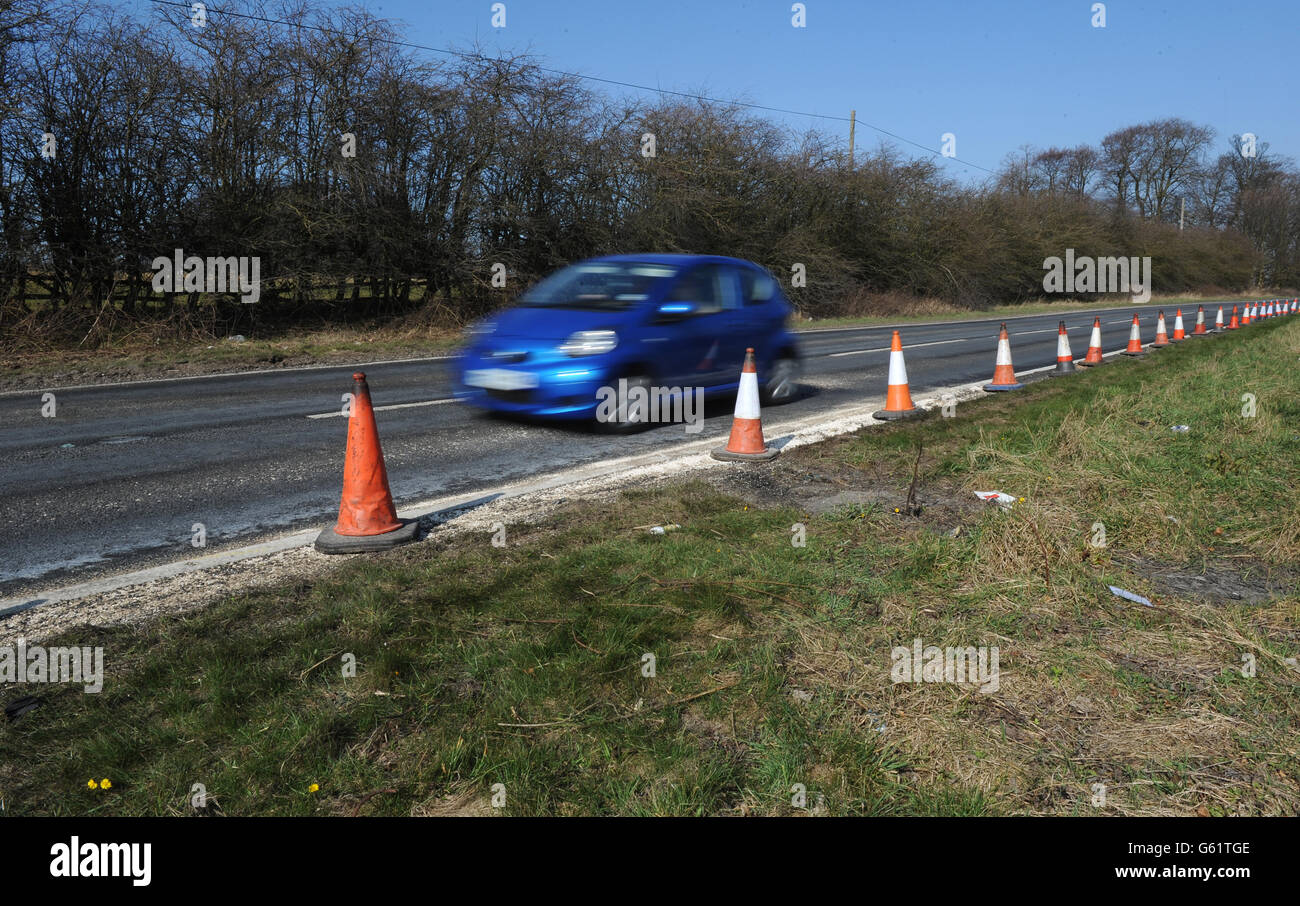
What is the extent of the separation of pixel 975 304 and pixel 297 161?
108ft

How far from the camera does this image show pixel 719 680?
2.99 m

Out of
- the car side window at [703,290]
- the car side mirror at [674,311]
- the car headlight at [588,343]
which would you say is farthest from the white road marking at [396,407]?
the car side window at [703,290]

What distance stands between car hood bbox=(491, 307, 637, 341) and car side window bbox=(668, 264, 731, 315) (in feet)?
2.38

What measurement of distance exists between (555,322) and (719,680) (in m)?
5.53

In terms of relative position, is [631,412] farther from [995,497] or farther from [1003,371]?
[1003,371]

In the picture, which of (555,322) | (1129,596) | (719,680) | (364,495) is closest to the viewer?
(719,680)

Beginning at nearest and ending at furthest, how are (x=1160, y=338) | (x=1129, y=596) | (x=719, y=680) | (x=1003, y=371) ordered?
(x=719, y=680)
(x=1129, y=596)
(x=1003, y=371)
(x=1160, y=338)

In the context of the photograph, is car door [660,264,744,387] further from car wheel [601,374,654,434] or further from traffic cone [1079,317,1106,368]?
traffic cone [1079,317,1106,368]

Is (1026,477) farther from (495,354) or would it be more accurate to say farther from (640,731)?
(495,354)

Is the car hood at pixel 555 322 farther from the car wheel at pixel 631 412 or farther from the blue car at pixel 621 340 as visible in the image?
the car wheel at pixel 631 412

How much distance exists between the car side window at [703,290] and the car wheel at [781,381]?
3.93ft

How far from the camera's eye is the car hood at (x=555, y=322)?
25.8ft

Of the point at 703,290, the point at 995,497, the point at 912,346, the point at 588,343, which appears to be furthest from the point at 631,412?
the point at 912,346
